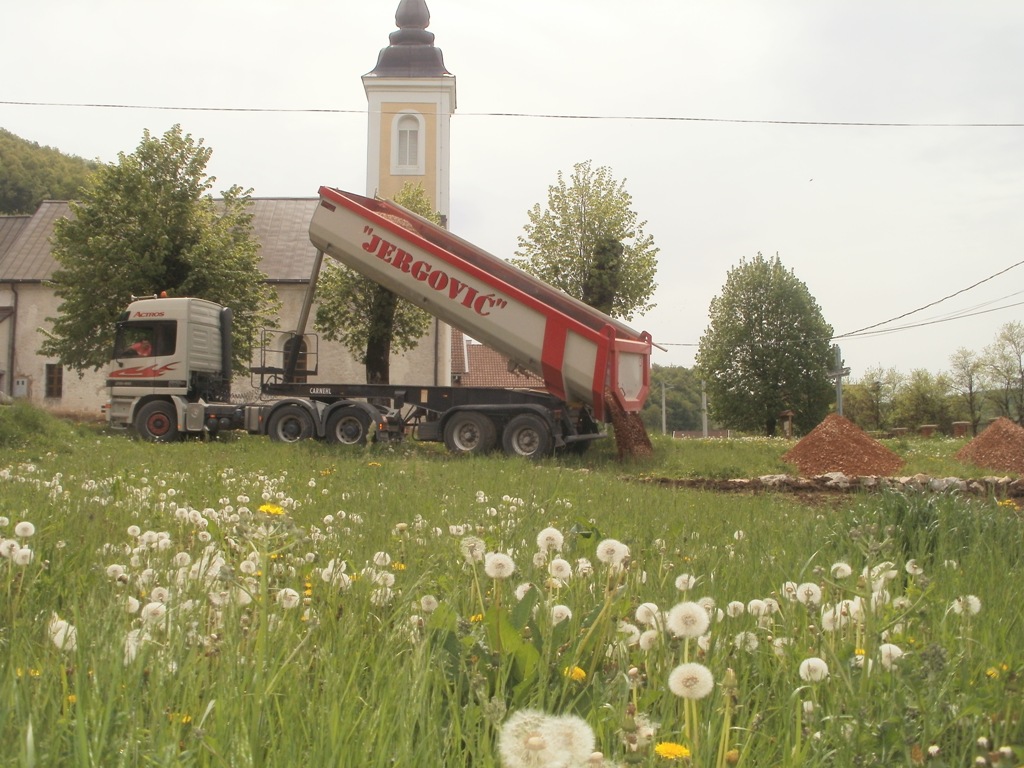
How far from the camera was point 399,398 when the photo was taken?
61.2 feet

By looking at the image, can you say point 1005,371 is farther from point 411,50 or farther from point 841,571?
point 841,571

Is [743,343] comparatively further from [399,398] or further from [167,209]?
[399,398]

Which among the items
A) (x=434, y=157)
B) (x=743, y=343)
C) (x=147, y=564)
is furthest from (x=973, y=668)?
(x=743, y=343)

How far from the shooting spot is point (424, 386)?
18.7 metres

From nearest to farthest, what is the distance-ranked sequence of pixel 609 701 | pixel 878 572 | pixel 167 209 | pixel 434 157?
pixel 609 701 < pixel 878 572 < pixel 167 209 < pixel 434 157

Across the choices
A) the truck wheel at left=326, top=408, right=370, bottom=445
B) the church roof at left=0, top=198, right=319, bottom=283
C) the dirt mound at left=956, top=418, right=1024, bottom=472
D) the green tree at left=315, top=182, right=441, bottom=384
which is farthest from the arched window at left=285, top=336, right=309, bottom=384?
the church roof at left=0, top=198, right=319, bottom=283

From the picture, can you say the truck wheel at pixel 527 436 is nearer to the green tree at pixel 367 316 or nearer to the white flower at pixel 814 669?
the white flower at pixel 814 669

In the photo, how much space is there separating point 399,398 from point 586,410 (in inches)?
141

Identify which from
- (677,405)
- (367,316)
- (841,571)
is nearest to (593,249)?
(367,316)

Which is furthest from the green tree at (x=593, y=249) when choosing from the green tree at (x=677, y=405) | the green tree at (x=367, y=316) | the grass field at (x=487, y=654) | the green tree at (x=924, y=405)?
the green tree at (x=677, y=405)

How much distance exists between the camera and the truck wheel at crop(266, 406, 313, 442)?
61.2 ft

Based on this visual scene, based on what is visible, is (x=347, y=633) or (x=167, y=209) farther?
(x=167, y=209)

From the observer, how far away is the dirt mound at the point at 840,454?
16625 mm

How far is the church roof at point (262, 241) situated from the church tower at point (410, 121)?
4.51m
